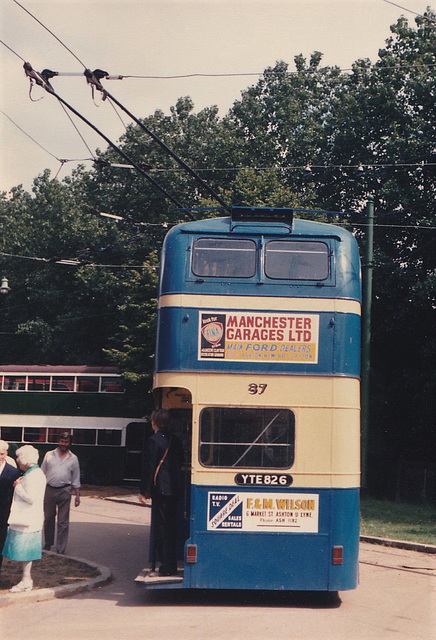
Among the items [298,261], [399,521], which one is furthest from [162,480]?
[399,521]

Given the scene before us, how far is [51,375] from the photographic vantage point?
31.2 m

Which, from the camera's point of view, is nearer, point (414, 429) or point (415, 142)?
point (414, 429)

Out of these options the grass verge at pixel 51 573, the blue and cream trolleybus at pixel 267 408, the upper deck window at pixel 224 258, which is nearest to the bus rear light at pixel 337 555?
the blue and cream trolleybus at pixel 267 408

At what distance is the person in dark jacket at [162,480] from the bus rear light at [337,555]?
179cm

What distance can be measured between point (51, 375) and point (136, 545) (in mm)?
16549

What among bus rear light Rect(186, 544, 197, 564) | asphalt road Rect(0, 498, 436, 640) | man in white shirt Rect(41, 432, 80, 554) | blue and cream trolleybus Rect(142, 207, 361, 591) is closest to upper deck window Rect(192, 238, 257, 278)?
blue and cream trolleybus Rect(142, 207, 361, 591)

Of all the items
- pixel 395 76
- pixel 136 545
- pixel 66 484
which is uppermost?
pixel 395 76

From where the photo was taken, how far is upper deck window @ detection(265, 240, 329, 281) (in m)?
9.93

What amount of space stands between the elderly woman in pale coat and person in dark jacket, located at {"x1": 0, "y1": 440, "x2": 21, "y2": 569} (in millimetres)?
65

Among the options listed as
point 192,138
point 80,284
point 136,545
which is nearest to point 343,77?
point 192,138

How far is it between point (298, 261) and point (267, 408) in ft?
5.57

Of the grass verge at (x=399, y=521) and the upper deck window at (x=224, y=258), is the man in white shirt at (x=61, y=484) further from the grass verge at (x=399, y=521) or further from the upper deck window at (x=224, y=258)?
the grass verge at (x=399, y=521)

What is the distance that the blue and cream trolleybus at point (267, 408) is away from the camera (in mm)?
9484

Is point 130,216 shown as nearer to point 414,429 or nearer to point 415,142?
point 415,142
